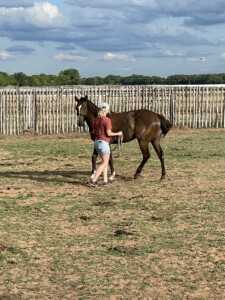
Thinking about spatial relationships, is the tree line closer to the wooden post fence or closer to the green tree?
the green tree

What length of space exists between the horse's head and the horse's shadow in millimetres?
1255

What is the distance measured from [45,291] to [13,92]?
55.2 feet

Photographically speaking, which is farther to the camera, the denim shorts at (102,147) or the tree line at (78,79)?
the tree line at (78,79)

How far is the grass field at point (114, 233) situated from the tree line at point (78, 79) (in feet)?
137

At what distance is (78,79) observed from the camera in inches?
2672

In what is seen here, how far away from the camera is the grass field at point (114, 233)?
512 centimetres

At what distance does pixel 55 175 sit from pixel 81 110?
185 centimetres

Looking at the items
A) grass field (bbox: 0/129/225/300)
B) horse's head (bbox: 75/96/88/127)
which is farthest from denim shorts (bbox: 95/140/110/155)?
grass field (bbox: 0/129/225/300)

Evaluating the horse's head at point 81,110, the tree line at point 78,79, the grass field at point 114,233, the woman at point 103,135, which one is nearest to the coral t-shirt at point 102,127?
the woman at point 103,135

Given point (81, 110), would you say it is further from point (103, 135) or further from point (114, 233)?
point (114, 233)

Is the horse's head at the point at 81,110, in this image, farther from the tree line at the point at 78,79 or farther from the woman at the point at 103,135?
the tree line at the point at 78,79

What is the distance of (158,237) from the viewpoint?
6734 mm

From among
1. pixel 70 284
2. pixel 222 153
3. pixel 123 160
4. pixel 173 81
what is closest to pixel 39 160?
pixel 123 160

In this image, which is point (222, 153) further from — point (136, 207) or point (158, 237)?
point (158, 237)
